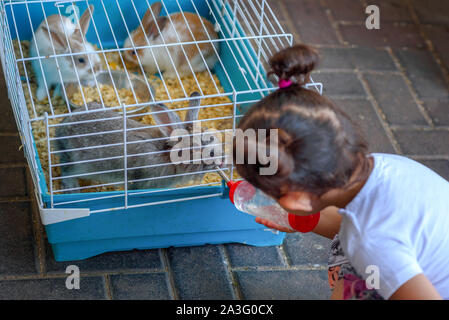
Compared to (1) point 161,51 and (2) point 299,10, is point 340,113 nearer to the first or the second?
(1) point 161,51

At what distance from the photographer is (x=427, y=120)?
2.96 meters

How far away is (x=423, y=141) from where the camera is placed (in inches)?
111

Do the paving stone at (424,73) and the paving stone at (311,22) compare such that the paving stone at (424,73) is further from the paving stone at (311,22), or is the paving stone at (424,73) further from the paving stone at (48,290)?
the paving stone at (48,290)

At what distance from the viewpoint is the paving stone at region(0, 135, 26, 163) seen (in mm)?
2457

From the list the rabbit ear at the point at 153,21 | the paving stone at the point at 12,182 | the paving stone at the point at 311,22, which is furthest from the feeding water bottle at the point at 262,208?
the paving stone at the point at 311,22

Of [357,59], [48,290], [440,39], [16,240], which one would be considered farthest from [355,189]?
[440,39]

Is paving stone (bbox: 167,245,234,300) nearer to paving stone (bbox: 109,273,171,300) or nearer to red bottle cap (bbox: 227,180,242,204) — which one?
paving stone (bbox: 109,273,171,300)

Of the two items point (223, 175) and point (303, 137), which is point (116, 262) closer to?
point (223, 175)

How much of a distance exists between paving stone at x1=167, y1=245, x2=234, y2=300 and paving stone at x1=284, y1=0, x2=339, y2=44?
5.53 ft

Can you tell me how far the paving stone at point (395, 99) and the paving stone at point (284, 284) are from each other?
44.9 inches

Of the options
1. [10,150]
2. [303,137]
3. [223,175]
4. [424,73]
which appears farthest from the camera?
[424,73]

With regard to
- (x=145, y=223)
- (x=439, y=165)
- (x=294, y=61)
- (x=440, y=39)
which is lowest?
(x=439, y=165)

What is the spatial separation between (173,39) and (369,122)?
1076mm
